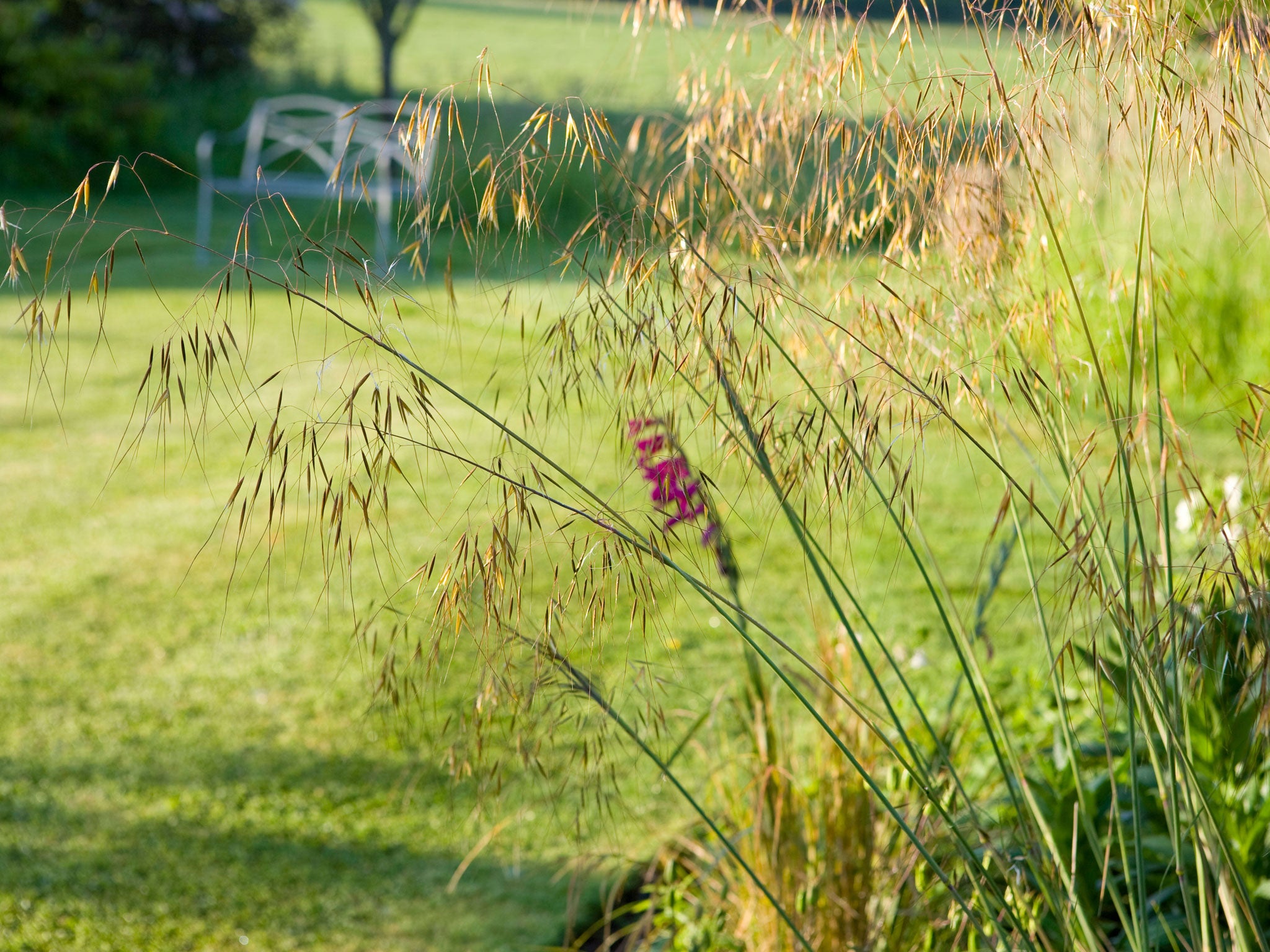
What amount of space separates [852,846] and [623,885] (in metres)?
0.61

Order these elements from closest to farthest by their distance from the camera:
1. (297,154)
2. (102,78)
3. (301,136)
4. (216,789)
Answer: (216,789) → (297,154) → (301,136) → (102,78)

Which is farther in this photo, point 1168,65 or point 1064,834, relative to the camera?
point 1064,834

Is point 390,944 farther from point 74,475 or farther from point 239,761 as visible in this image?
point 74,475

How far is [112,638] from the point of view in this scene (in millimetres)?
2979

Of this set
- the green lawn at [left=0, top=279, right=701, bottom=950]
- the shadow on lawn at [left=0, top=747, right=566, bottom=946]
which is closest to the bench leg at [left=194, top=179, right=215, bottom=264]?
the green lawn at [left=0, top=279, right=701, bottom=950]

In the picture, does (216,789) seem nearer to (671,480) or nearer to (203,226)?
(671,480)

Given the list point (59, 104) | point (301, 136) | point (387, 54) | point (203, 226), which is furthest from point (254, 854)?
point (387, 54)

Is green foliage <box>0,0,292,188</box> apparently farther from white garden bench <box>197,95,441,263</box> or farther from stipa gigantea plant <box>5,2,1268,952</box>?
stipa gigantea plant <box>5,2,1268,952</box>

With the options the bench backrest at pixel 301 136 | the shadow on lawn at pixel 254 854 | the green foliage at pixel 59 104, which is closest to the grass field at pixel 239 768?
the shadow on lawn at pixel 254 854

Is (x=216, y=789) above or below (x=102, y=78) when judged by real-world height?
below

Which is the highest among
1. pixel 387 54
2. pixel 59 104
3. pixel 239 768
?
pixel 387 54

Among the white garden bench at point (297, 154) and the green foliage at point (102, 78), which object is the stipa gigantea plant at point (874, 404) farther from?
the green foliage at point (102, 78)

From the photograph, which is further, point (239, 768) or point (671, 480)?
point (239, 768)

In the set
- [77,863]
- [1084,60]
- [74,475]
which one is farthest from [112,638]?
[1084,60]
